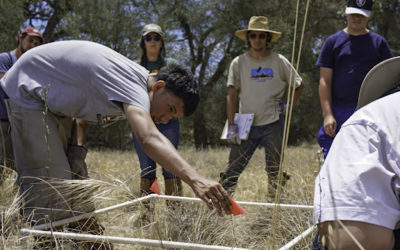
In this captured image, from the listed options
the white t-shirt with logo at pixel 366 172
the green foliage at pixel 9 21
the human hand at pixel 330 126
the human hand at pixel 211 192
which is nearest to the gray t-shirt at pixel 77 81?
the human hand at pixel 211 192

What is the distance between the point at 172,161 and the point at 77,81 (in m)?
0.75

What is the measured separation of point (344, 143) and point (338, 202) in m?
0.16

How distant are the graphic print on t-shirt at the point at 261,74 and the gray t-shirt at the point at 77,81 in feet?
6.44

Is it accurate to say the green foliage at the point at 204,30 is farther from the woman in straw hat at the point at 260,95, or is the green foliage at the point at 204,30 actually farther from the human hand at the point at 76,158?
the human hand at the point at 76,158

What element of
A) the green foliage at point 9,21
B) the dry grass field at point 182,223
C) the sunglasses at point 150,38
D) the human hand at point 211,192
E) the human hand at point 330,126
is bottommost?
the dry grass field at point 182,223

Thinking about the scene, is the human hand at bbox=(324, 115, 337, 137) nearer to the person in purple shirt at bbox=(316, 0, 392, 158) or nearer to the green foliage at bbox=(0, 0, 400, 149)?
the person in purple shirt at bbox=(316, 0, 392, 158)

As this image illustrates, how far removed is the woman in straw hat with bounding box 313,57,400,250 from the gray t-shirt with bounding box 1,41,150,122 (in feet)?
3.62

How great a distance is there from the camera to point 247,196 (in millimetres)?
4516

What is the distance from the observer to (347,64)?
3.42m

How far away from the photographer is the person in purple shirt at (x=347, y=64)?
3.35m

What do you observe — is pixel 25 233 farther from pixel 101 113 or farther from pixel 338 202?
pixel 338 202

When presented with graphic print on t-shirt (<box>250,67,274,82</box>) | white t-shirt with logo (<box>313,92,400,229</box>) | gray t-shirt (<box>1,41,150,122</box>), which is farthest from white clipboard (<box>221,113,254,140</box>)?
white t-shirt with logo (<box>313,92,400,229</box>)

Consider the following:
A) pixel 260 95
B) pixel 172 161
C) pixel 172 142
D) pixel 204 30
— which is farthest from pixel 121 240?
pixel 204 30

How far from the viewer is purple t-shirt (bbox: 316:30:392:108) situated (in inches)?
132
